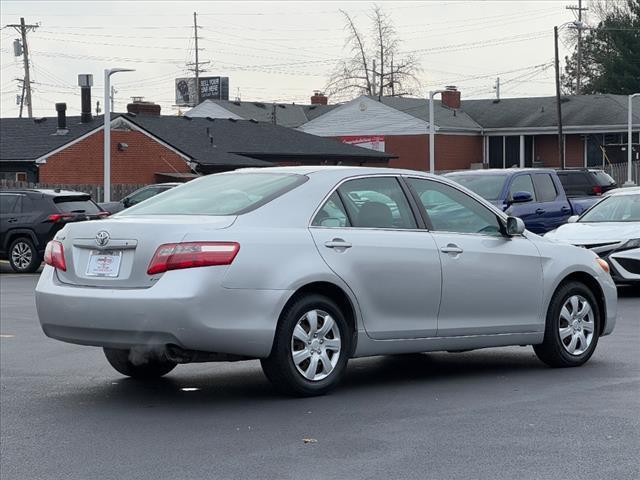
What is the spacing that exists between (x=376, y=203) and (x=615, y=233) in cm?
879

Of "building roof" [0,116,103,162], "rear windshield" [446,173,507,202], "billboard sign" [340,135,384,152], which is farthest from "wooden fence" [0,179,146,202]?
"billboard sign" [340,135,384,152]

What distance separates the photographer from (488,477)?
649 centimetres

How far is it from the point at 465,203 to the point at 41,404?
141 inches

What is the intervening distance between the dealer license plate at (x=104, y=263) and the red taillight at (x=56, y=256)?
267 millimetres

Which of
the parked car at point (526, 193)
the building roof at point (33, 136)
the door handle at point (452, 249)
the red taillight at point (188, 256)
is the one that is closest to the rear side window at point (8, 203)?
the parked car at point (526, 193)

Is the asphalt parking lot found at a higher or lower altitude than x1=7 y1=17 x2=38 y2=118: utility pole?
lower

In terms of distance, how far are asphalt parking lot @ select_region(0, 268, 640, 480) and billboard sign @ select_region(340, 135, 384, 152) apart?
62.2 m

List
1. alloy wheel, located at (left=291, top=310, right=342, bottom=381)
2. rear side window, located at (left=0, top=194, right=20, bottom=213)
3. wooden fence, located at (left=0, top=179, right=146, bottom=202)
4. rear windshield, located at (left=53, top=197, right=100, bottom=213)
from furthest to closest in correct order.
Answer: wooden fence, located at (left=0, top=179, right=146, bottom=202) → rear windshield, located at (left=53, top=197, right=100, bottom=213) → rear side window, located at (left=0, top=194, right=20, bottom=213) → alloy wheel, located at (left=291, top=310, right=342, bottom=381)

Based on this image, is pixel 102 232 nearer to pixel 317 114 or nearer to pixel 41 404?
pixel 41 404

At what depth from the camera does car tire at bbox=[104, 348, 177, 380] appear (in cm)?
963

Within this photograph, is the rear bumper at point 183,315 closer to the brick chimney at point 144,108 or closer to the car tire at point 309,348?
the car tire at point 309,348

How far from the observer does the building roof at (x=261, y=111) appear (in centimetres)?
7994

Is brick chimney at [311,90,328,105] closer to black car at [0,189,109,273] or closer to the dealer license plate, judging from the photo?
black car at [0,189,109,273]

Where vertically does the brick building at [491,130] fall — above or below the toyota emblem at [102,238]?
above
